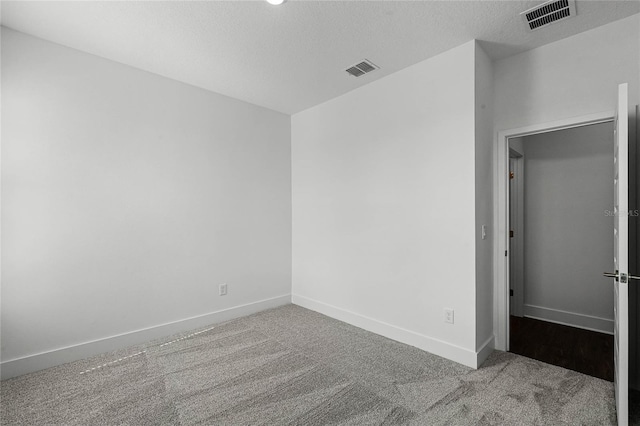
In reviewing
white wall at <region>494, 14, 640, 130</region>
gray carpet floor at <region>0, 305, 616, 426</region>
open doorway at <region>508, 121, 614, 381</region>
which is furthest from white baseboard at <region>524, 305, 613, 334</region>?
white wall at <region>494, 14, 640, 130</region>

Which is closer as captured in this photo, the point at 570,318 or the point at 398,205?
the point at 398,205

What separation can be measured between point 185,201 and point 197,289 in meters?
1.02

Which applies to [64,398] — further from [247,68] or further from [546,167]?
[546,167]

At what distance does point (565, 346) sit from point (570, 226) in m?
1.42

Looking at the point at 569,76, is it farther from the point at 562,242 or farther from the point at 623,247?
the point at 562,242

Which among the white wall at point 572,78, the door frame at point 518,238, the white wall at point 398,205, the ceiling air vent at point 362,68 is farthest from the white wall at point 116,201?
the door frame at point 518,238

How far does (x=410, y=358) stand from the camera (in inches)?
108

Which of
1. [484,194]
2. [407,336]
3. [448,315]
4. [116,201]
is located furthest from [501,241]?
[116,201]

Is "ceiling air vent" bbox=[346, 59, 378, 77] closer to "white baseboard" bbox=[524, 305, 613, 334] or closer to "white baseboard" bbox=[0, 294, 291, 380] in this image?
"white baseboard" bbox=[0, 294, 291, 380]

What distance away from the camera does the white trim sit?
2593 mm

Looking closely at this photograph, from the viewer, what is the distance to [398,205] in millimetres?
3170

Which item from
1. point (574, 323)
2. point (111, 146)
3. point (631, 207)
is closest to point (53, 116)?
point (111, 146)

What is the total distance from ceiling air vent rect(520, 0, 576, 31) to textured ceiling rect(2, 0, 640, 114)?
2.1 inches

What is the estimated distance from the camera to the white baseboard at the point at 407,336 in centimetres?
263
